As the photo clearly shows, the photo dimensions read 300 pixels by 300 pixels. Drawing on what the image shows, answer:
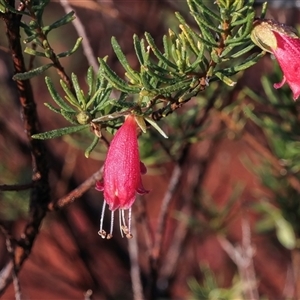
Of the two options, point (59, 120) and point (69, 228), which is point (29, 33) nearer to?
point (69, 228)

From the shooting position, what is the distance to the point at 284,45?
56 cm

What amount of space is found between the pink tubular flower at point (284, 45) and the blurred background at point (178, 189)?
330 mm

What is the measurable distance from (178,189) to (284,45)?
1.25m

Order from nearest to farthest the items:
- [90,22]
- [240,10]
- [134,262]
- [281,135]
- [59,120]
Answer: [240,10], [281,135], [134,262], [59,120], [90,22]

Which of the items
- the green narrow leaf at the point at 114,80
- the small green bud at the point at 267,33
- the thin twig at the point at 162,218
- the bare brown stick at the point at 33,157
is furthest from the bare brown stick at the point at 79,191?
Answer: the thin twig at the point at 162,218

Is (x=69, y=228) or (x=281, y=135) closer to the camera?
(x=281, y=135)

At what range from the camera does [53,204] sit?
2.47 ft

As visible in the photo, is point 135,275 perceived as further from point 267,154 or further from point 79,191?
point 79,191

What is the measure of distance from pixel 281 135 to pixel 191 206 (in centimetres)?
69

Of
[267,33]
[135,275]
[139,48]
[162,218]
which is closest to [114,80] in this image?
[139,48]

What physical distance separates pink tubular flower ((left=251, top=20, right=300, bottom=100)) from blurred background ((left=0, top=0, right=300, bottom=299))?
330 millimetres

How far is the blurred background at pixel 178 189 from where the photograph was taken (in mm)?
1042

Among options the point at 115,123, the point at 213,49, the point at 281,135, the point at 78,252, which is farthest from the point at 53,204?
the point at 78,252

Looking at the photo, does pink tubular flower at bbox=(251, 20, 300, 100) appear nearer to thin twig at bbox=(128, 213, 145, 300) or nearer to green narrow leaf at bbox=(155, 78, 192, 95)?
green narrow leaf at bbox=(155, 78, 192, 95)
